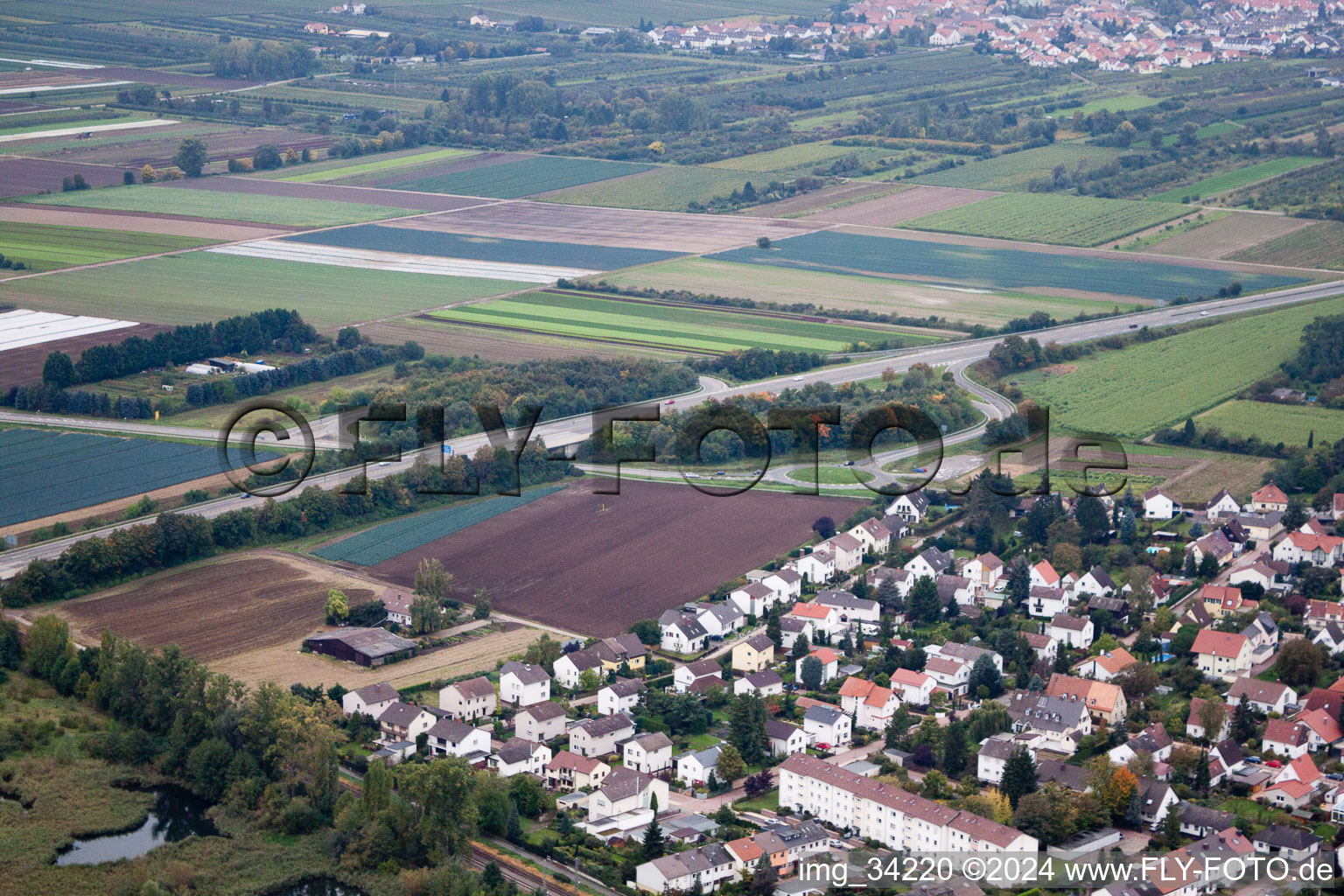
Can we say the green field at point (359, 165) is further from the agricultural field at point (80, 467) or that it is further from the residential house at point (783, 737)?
the residential house at point (783, 737)

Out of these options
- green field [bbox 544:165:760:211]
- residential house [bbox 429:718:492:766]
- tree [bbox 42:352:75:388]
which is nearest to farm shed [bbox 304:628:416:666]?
residential house [bbox 429:718:492:766]

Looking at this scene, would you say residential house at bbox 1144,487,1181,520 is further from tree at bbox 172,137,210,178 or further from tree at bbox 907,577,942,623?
tree at bbox 172,137,210,178

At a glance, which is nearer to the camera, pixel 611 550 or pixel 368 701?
pixel 368 701

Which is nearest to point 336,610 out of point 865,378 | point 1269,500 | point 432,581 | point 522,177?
point 432,581

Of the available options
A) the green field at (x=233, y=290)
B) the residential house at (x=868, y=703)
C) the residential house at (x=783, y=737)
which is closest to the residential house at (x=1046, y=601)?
the residential house at (x=868, y=703)

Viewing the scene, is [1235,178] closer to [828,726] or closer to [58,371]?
[58,371]

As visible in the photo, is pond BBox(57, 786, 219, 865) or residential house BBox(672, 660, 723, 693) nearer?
pond BBox(57, 786, 219, 865)

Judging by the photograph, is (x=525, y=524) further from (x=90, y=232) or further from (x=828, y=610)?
(x=90, y=232)

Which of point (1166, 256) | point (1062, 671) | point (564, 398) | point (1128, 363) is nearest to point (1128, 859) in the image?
point (1062, 671)
